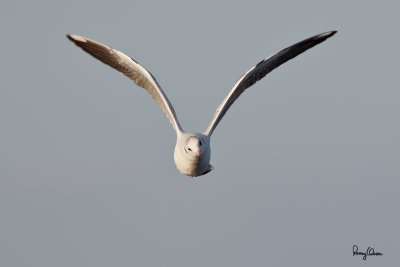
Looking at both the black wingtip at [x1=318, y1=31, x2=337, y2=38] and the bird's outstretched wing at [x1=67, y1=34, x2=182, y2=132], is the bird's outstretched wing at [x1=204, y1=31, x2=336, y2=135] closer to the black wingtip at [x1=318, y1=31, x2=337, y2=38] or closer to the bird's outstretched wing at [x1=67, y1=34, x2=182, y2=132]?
the black wingtip at [x1=318, y1=31, x2=337, y2=38]

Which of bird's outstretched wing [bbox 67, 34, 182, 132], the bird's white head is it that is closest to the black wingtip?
bird's outstretched wing [bbox 67, 34, 182, 132]

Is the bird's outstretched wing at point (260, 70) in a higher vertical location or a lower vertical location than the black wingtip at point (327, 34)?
lower

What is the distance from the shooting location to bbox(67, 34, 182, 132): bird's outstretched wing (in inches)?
880

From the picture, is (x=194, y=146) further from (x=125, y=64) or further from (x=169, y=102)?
(x=125, y=64)

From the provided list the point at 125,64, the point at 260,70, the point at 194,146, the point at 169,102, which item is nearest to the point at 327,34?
the point at 260,70

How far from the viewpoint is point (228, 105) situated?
73.2 feet

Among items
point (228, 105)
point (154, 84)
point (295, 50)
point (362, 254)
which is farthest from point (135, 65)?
point (362, 254)

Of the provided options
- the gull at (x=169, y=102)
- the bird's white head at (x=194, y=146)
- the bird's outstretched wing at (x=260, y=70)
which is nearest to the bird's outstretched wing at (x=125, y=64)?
the gull at (x=169, y=102)

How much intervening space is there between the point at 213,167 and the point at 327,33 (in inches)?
246

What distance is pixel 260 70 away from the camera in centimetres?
2348

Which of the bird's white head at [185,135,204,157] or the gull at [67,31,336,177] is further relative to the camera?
the gull at [67,31,336,177]

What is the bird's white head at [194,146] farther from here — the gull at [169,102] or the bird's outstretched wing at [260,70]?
the bird's outstretched wing at [260,70]

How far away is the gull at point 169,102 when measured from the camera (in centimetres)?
2042

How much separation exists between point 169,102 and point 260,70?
3492 mm
